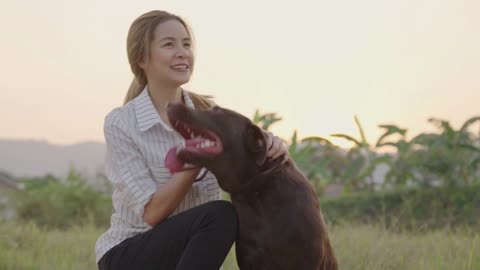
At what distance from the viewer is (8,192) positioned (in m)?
9.22

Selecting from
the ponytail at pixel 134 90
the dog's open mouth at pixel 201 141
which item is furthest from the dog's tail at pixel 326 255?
the ponytail at pixel 134 90

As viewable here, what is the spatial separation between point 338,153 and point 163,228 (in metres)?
7.65

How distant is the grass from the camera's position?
191 inches

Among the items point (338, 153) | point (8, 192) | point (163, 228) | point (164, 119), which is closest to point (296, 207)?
point (163, 228)

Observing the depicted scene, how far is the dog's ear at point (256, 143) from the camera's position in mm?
→ 2836

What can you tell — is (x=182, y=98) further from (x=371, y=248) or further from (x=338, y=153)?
(x=338, y=153)

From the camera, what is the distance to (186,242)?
315 centimetres

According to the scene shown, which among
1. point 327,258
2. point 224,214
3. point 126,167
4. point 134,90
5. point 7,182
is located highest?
point 134,90

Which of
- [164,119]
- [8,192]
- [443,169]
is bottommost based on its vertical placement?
[8,192]

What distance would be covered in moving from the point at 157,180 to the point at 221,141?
23.2 inches

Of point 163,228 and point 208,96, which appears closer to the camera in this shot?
point 163,228

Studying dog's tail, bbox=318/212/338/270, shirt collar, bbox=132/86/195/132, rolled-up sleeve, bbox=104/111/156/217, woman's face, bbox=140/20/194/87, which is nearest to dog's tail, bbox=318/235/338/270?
dog's tail, bbox=318/212/338/270

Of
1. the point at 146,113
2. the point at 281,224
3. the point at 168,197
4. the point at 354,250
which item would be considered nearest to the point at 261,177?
the point at 281,224

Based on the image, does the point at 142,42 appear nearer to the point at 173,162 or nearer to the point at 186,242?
the point at 173,162
